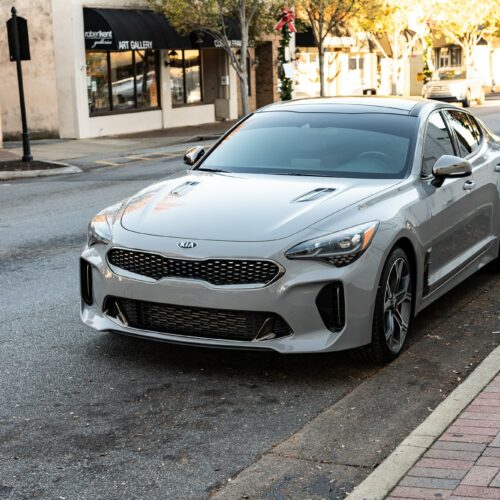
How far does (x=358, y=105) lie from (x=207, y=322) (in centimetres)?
258

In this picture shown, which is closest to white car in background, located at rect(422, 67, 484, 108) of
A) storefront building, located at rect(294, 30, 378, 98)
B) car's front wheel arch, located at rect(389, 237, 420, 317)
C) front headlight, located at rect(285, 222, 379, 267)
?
storefront building, located at rect(294, 30, 378, 98)

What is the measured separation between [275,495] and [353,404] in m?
1.27

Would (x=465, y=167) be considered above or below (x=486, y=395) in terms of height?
above

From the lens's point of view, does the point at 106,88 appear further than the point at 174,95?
No

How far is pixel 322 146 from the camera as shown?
274 inches

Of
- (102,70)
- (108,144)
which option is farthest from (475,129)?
(102,70)

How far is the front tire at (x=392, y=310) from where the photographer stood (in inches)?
227

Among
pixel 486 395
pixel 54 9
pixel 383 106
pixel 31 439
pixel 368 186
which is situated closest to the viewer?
pixel 31 439

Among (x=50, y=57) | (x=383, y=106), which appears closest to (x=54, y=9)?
(x=50, y=57)

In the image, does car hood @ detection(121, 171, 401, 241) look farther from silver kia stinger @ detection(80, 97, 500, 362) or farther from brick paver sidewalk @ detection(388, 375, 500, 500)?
brick paver sidewalk @ detection(388, 375, 500, 500)

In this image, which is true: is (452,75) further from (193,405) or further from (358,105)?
(193,405)

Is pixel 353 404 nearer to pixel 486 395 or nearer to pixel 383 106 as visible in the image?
pixel 486 395

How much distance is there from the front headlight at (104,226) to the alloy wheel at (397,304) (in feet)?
5.64

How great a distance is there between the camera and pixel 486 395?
5148 mm
